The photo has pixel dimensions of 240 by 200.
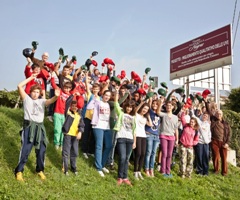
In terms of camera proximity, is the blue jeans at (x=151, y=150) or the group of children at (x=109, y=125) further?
the blue jeans at (x=151, y=150)

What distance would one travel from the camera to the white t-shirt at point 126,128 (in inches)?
282

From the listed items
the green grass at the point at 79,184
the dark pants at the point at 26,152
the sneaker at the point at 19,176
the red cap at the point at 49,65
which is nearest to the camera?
the green grass at the point at 79,184

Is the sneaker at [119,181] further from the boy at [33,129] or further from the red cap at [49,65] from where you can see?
the red cap at [49,65]

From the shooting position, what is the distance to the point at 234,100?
25344 mm

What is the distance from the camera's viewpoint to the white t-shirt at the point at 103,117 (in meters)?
7.34

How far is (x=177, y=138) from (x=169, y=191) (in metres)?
1.66

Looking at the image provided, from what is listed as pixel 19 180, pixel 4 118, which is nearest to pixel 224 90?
pixel 4 118

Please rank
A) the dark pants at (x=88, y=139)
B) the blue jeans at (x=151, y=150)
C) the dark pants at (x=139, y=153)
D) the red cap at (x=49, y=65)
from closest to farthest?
the dark pants at (x=139, y=153)
the dark pants at (x=88, y=139)
the blue jeans at (x=151, y=150)
the red cap at (x=49, y=65)

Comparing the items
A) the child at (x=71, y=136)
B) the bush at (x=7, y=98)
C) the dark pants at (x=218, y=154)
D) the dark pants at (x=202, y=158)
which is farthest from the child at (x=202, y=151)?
the bush at (x=7, y=98)

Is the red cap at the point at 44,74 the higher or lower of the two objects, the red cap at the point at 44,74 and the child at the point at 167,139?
the higher

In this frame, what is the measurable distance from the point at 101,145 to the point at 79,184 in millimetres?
1147

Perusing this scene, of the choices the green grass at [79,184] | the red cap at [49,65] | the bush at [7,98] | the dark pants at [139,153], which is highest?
the red cap at [49,65]

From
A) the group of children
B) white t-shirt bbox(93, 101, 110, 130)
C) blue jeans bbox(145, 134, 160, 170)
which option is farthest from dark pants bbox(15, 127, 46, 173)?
blue jeans bbox(145, 134, 160, 170)

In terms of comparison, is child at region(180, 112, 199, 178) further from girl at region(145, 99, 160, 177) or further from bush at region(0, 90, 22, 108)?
bush at region(0, 90, 22, 108)
